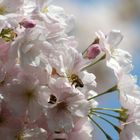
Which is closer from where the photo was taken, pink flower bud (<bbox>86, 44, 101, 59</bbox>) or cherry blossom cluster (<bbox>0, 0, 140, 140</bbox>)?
cherry blossom cluster (<bbox>0, 0, 140, 140</bbox>)

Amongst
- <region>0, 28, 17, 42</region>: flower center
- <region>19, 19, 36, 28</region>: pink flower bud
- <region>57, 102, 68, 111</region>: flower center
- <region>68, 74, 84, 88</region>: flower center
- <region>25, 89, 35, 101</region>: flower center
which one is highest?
<region>19, 19, 36, 28</region>: pink flower bud

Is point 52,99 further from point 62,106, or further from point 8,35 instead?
point 8,35

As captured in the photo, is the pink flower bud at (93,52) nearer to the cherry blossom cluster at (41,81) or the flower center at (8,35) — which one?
the cherry blossom cluster at (41,81)

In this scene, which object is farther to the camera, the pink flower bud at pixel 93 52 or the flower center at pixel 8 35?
the pink flower bud at pixel 93 52

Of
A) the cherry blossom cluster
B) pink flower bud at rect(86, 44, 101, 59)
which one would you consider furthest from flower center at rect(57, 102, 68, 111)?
pink flower bud at rect(86, 44, 101, 59)

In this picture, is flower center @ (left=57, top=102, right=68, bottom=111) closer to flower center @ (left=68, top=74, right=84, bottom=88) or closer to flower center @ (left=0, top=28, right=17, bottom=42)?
flower center @ (left=68, top=74, right=84, bottom=88)

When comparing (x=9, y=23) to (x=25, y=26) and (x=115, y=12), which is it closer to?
(x=25, y=26)

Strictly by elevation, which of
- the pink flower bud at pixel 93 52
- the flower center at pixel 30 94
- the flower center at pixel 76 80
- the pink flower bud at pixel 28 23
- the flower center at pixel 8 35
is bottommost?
the flower center at pixel 30 94


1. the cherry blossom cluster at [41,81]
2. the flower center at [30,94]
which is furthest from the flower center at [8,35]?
the flower center at [30,94]
